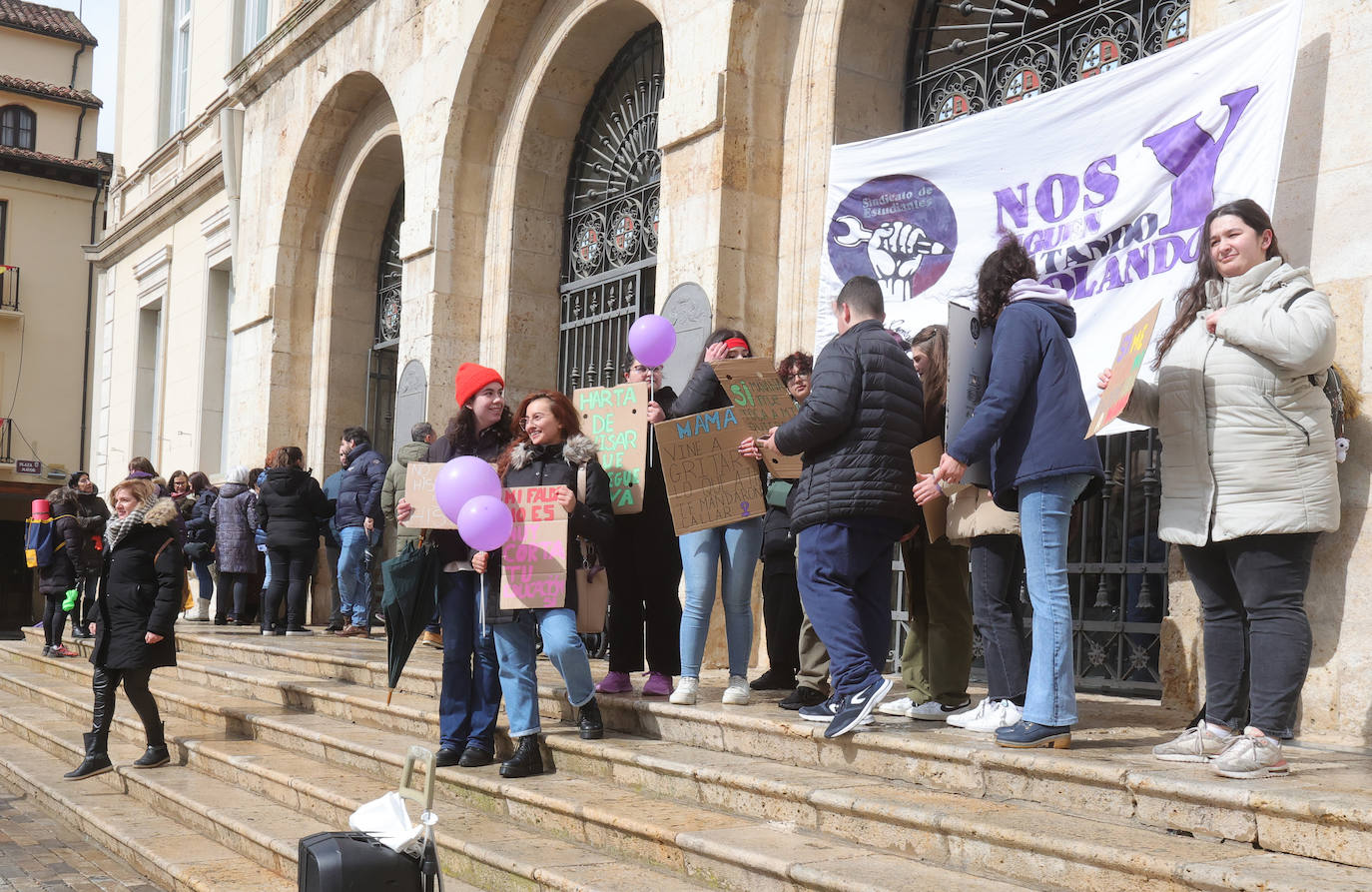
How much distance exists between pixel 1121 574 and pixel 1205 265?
2.42 metres

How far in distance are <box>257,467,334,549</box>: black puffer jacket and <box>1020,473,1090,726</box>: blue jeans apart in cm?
826

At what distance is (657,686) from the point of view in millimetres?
6102

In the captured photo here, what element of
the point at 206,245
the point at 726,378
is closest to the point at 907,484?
the point at 726,378

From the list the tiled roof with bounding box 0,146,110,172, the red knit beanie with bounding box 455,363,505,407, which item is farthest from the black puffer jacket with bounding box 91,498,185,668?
the tiled roof with bounding box 0,146,110,172

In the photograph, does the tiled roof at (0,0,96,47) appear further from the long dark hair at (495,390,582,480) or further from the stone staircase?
the long dark hair at (495,390,582,480)

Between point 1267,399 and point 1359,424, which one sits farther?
point 1359,424

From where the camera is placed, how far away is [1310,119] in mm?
5258

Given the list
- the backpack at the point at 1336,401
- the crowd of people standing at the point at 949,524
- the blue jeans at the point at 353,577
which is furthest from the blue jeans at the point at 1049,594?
the blue jeans at the point at 353,577

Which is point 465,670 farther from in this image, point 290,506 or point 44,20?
point 44,20

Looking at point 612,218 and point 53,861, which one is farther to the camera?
point 612,218

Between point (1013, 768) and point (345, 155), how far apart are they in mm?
12930

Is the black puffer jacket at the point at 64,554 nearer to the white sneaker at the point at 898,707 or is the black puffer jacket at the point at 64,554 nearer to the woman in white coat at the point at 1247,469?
the white sneaker at the point at 898,707

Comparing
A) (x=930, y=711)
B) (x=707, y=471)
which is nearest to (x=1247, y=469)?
(x=930, y=711)

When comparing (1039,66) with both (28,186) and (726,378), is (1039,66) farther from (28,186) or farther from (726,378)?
(28,186)
